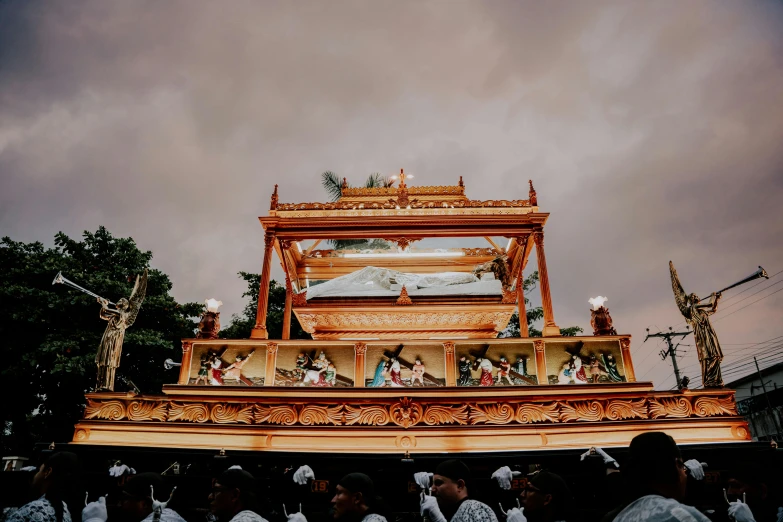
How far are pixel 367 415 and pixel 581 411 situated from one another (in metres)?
3.67

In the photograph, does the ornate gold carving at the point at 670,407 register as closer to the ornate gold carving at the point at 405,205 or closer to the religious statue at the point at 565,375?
the religious statue at the point at 565,375

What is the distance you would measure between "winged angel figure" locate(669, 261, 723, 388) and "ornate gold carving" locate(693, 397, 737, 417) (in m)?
0.45

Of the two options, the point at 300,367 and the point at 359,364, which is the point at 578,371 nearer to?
the point at 359,364

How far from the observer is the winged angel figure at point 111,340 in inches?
339

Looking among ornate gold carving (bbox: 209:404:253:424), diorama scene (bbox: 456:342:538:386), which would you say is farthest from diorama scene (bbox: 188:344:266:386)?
diorama scene (bbox: 456:342:538:386)

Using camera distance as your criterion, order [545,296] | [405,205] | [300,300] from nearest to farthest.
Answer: [545,296] < [405,205] < [300,300]

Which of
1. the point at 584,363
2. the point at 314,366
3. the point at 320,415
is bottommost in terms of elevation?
the point at 320,415

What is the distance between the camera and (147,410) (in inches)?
313

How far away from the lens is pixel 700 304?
891 cm

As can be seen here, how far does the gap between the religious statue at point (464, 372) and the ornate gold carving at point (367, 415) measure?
1.92m

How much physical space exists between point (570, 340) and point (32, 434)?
896 inches

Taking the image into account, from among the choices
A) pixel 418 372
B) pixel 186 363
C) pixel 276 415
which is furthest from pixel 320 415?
pixel 186 363

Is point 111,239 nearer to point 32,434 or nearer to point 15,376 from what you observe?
point 15,376

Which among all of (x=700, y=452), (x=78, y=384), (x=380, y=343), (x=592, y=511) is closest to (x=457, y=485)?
(x=592, y=511)
